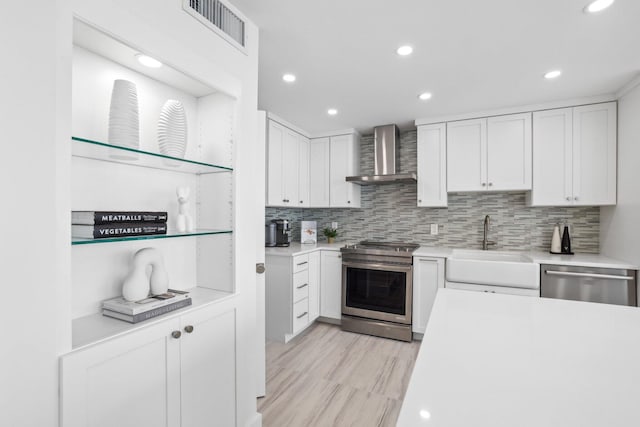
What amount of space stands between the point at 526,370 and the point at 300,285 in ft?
8.39

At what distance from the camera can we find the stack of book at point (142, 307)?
3.76 feet

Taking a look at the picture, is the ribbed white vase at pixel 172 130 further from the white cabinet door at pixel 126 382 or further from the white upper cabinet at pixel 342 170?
the white upper cabinet at pixel 342 170

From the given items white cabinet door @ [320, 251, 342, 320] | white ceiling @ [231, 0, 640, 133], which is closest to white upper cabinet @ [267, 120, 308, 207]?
white ceiling @ [231, 0, 640, 133]

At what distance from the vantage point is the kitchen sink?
2.67m

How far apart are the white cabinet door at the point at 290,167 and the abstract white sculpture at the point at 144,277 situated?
7.12 feet

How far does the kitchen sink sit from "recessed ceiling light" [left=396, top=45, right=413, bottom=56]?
194cm

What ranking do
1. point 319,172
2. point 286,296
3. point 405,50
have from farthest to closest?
1. point 319,172
2. point 286,296
3. point 405,50

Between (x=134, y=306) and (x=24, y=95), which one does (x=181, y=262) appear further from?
(x=24, y=95)

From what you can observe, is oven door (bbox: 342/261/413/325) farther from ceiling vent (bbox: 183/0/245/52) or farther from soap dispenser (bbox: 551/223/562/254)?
ceiling vent (bbox: 183/0/245/52)

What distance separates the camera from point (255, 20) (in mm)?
1710

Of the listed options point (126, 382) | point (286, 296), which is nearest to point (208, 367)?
point (126, 382)

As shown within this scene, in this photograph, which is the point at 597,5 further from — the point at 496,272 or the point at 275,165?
the point at 275,165

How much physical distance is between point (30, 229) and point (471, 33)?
2.29 m

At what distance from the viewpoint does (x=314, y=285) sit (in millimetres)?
3455
